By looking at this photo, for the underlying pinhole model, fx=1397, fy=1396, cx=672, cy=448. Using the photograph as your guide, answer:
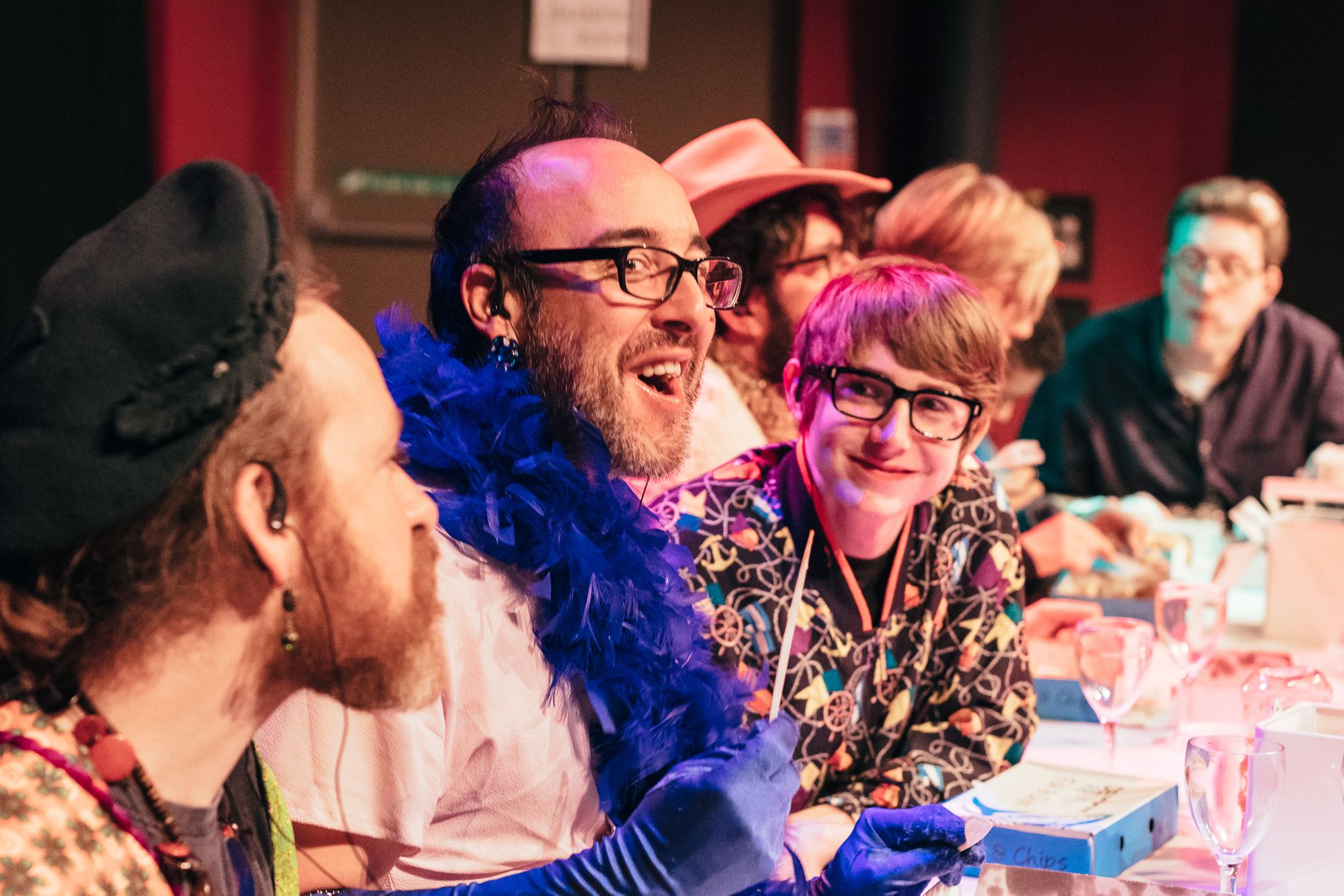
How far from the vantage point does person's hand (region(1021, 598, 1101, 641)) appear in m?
2.33

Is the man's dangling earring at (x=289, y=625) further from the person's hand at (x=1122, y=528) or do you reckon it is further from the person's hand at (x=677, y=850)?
the person's hand at (x=1122, y=528)

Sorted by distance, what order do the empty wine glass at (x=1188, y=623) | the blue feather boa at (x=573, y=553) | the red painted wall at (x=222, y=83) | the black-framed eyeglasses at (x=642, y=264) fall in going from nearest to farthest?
the blue feather boa at (x=573, y=553) < the black-framed eyeglasses at (x=642, y=264) < the empty wine glass at (x=1188, y=623) < the red painted wall at (x=222, y=83)

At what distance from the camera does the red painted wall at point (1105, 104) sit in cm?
604

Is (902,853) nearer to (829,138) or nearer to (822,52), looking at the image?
(829,138)

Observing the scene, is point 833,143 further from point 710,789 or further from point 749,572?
point 710,789

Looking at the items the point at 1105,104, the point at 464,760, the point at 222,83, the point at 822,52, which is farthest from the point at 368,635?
the point at 1105,104

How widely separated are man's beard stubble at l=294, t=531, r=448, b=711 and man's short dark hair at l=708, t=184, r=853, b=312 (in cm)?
169

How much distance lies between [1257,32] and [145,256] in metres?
6.11

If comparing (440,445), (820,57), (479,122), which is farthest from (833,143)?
(440,445)

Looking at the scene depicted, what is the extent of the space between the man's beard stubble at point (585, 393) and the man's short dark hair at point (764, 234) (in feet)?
3.67

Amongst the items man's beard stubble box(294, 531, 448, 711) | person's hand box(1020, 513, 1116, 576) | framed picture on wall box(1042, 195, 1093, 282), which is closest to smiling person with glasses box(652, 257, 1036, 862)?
person's hand box(1020, 513, 1116, 576)

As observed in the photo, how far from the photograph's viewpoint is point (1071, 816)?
4.92ft

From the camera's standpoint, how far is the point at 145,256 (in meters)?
0.90

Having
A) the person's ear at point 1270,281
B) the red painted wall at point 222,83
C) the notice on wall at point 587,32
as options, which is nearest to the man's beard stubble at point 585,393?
the notice on wall at point 587,32
